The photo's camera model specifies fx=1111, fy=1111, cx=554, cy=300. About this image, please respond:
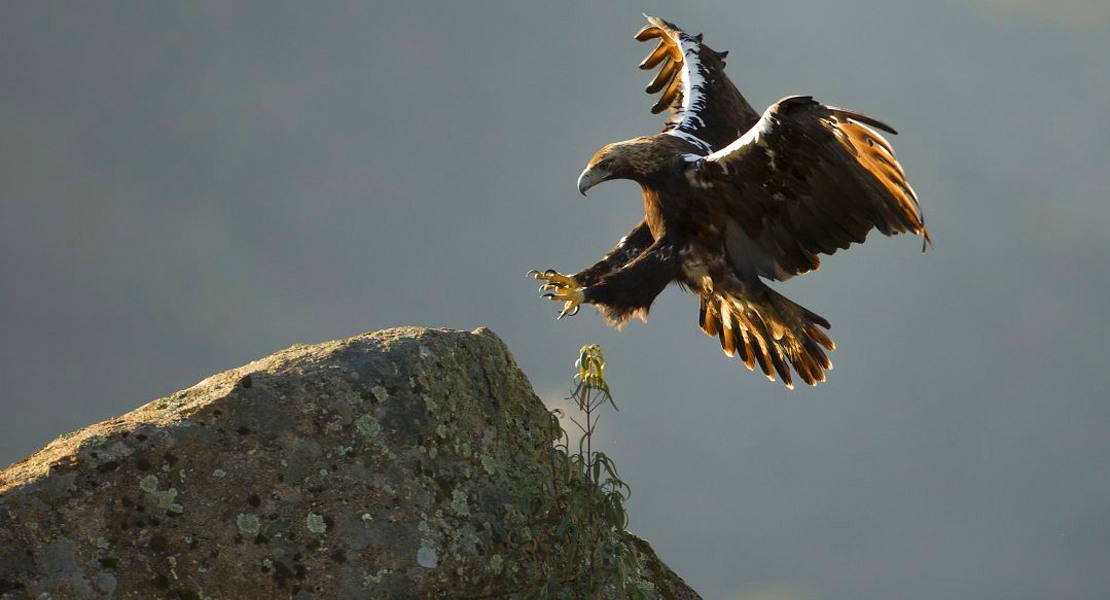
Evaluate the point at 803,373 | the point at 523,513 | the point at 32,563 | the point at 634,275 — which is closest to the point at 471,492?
the point at 523,513

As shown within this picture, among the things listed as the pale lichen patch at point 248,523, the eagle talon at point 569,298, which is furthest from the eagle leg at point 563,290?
the pale lichen patch at point 248,523

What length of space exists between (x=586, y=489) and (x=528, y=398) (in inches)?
22.0

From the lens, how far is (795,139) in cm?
557

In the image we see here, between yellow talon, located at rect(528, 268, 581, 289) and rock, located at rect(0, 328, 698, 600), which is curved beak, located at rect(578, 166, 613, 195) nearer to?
yellow talon, located at rect(528, 268, 581, 289)

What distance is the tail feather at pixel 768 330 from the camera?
6.52m

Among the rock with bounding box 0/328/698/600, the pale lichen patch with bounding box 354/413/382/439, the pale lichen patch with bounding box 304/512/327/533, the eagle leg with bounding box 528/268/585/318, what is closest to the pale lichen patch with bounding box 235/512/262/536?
the rock with bounding box 0/328/698/600

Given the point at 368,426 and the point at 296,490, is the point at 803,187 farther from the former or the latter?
the point at 296,490

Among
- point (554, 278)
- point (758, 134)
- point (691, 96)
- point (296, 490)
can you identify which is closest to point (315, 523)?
point (296, 490)

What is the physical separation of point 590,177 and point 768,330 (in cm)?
141

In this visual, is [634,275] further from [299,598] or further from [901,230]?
[299,598]

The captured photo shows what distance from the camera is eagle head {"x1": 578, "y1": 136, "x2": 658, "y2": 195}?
6.38 m

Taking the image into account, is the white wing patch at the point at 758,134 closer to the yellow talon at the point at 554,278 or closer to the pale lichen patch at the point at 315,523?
the yellow talon at the point at 554,278

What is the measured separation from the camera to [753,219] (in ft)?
19.9

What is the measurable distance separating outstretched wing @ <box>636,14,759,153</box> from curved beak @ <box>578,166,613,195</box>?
2.31ft
